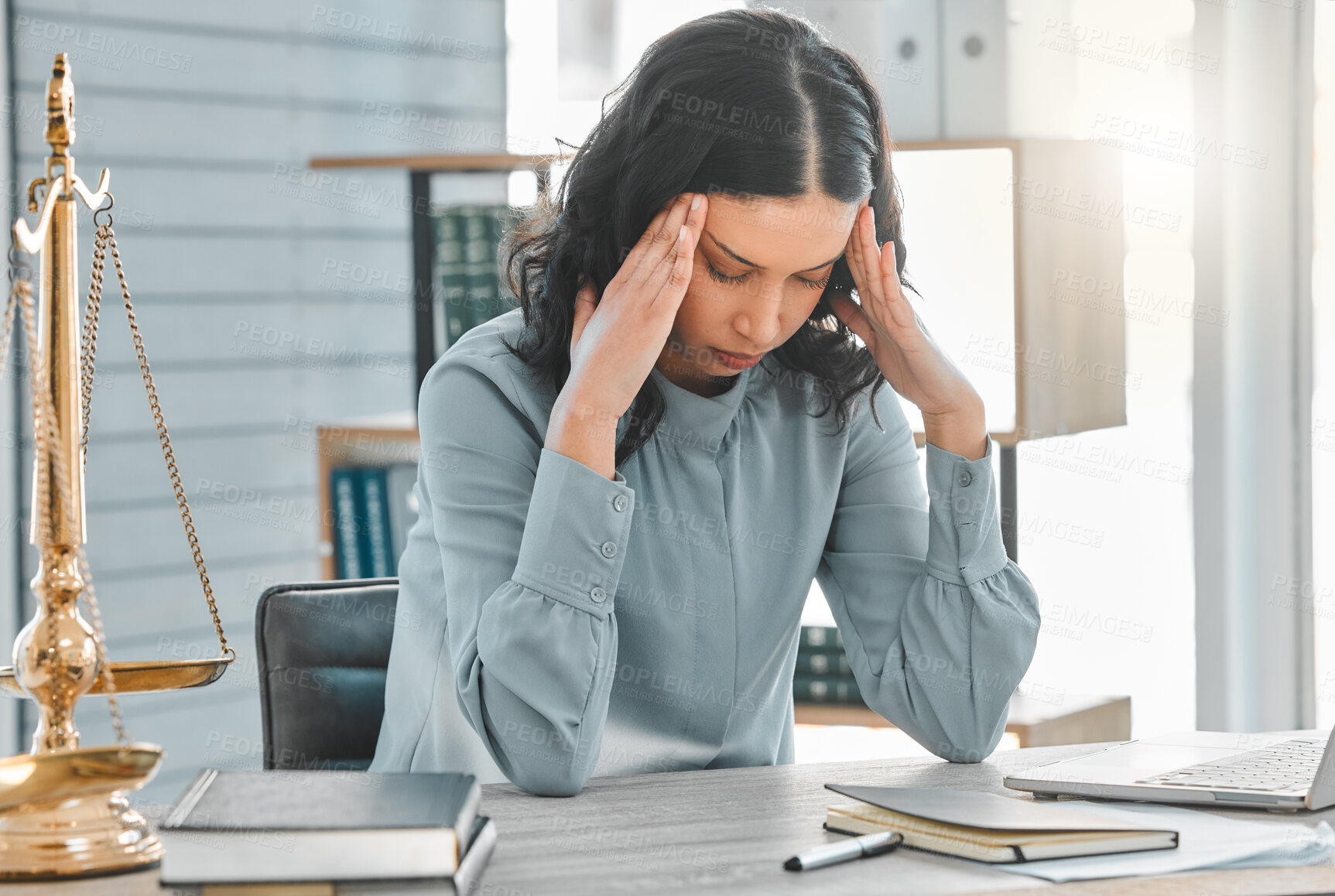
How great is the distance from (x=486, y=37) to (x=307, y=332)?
0.85 metres

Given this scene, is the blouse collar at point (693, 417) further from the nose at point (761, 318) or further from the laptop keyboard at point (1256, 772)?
the laptop keyboard at point (1256, 772)

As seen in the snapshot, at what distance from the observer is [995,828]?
857mm

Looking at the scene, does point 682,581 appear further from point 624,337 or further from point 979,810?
point 979,810

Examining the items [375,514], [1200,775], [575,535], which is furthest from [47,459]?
[375,514]

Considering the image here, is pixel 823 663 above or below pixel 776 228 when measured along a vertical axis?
below

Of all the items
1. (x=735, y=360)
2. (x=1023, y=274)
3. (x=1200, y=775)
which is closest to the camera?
(x=1200, y=775)

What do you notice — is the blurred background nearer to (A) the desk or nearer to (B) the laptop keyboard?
(B) the laptop keyboard

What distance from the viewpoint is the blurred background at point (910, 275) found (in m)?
2.25

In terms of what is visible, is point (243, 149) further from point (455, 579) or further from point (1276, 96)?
point (1276, 96)

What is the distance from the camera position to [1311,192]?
222 centimetres

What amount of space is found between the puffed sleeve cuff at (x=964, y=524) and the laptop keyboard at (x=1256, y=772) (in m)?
0.31

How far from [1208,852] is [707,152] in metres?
0.78

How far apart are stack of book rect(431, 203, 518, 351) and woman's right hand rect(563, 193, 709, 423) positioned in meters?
1.06

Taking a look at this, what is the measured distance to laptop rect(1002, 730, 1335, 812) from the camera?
3.34 feet
